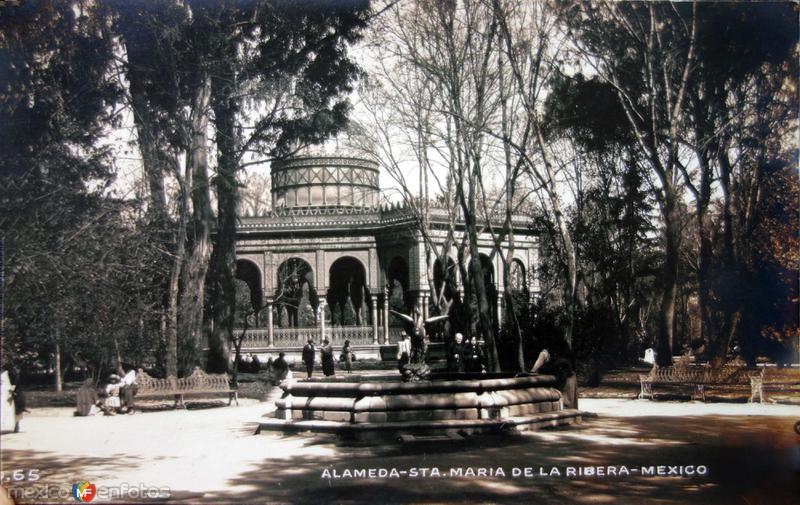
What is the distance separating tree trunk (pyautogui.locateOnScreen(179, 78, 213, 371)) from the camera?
15445 mm

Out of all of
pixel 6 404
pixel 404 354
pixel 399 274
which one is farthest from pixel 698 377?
pixel 399 274

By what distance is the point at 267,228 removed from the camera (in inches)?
1188

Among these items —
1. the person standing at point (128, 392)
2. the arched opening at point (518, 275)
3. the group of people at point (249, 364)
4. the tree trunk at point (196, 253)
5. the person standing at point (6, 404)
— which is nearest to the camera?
the person standing at point (6, 404)

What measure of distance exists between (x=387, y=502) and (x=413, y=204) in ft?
49.9

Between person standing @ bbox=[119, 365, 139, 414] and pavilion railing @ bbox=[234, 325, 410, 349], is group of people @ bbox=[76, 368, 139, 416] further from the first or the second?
pavilion railing @ bbox=[234, 325, 410, 349]

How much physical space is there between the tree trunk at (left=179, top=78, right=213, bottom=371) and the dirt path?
5447 mm

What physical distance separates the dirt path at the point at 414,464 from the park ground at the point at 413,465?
0.05ft

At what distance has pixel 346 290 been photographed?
35.4 meters

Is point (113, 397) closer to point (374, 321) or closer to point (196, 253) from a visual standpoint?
point (196, 253)

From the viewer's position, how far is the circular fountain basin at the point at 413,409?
30.8 feet

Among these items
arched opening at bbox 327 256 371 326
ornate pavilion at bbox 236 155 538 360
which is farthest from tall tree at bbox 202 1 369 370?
arched opening at bbox 327 256 371 326

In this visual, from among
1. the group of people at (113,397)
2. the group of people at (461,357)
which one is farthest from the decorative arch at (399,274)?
the group of people at (113,397)

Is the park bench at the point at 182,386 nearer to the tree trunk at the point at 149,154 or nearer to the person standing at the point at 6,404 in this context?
the tree trunk at the point at 149,154

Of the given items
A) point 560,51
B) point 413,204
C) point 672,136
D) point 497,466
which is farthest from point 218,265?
point 497,466
